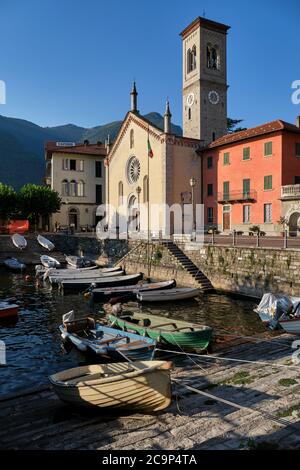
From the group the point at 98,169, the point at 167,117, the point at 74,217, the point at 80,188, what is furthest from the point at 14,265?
the point at 98,169

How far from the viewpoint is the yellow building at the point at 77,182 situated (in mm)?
60344

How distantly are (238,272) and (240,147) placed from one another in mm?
20059

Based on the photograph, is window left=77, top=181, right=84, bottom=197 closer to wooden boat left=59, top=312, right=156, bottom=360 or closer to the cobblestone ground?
wooden boat left=59, top=312, right=156, bottom=360

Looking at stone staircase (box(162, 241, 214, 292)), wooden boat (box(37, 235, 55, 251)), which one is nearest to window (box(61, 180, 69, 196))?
wooden boat (box(37, 235, 55, 251))

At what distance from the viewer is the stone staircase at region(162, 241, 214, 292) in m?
25.2

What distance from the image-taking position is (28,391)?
9383 millimetres

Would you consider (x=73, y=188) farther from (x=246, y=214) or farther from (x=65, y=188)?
(x=246, y=214)

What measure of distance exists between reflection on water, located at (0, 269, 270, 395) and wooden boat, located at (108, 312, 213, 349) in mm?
2174

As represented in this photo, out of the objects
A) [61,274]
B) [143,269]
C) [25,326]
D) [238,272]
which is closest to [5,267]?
[61,274]

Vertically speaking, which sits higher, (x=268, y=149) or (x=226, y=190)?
(x=268, y=149)

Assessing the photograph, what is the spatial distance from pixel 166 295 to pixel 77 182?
43317 millimetres

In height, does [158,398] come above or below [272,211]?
below

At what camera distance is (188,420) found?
7.49m

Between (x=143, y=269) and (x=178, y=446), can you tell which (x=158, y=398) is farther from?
(x=143, y=269)
